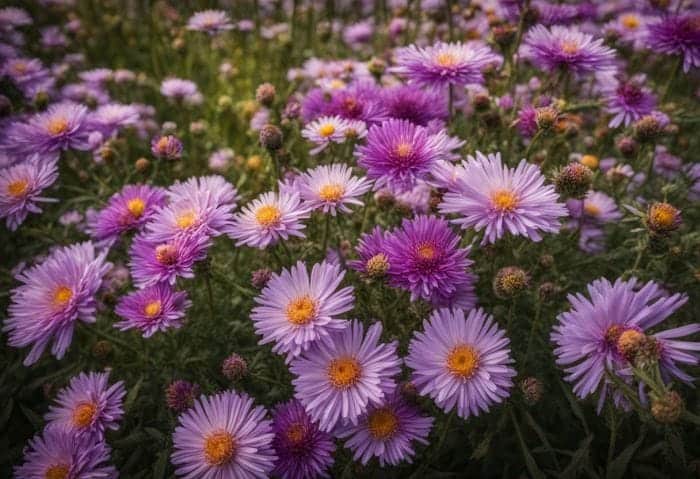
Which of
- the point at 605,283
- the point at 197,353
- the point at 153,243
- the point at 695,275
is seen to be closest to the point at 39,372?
the point at 197,353

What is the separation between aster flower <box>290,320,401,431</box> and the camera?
150cm

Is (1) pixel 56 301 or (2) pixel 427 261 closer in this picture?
(2) pixel 427 261

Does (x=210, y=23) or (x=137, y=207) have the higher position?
(x=210, y=23)

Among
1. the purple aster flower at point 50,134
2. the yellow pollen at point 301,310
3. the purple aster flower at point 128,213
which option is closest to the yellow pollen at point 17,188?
the purple aster flower at point 50,134

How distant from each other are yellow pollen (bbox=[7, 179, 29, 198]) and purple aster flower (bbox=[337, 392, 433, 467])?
168 cm

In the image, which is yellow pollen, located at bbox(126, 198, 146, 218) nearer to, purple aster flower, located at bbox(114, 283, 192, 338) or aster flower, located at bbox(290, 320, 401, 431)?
purple aster flower, located at bbox(114, 283, 192, 338)

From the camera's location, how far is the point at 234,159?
3.26 metres

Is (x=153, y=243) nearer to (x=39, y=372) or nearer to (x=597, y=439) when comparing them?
(x=39, y=372)

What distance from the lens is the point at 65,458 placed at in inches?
67.7

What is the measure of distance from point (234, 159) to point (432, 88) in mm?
1541

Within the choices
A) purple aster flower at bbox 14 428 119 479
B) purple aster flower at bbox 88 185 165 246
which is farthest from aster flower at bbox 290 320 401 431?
purple aster flower at bbox 88 185 165 246

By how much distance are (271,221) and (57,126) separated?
1.35 m

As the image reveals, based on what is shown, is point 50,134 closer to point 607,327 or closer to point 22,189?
point 22,189

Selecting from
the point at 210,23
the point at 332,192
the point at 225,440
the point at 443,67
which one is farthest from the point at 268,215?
the point at 210,23
